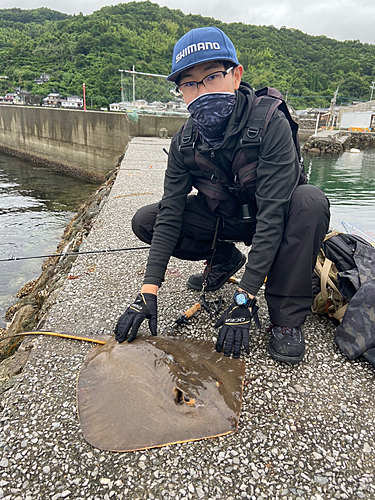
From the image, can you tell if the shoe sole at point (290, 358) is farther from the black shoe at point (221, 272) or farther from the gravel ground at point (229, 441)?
the black shoe at point (221, 272)

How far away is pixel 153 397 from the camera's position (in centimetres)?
159

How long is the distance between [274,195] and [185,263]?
1912 millimetres

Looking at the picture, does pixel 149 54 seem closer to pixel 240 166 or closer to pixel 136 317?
pixel 240 166

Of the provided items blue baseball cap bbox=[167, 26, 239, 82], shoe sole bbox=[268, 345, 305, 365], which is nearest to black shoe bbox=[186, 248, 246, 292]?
shoe sole bbox=[268, 345, 305, 365]

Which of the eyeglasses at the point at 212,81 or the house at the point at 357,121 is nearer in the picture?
the eyeglasses at the point at 212,81

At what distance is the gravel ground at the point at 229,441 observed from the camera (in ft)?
4.58

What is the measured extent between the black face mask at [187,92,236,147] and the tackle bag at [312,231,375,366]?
118cm

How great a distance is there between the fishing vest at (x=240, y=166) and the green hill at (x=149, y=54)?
135ft

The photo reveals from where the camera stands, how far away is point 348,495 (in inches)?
53.7

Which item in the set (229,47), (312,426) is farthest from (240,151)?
(312,426)

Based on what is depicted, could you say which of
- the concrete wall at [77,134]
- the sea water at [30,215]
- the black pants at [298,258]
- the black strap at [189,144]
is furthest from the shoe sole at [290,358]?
the concrete wall at [77,134]

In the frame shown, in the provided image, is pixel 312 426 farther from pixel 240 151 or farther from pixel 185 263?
pixel 185 263

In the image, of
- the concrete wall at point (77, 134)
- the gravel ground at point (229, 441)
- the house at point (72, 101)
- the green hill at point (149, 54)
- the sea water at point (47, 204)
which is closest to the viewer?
the gravel ground at point (229, 441)

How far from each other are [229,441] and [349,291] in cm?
131
